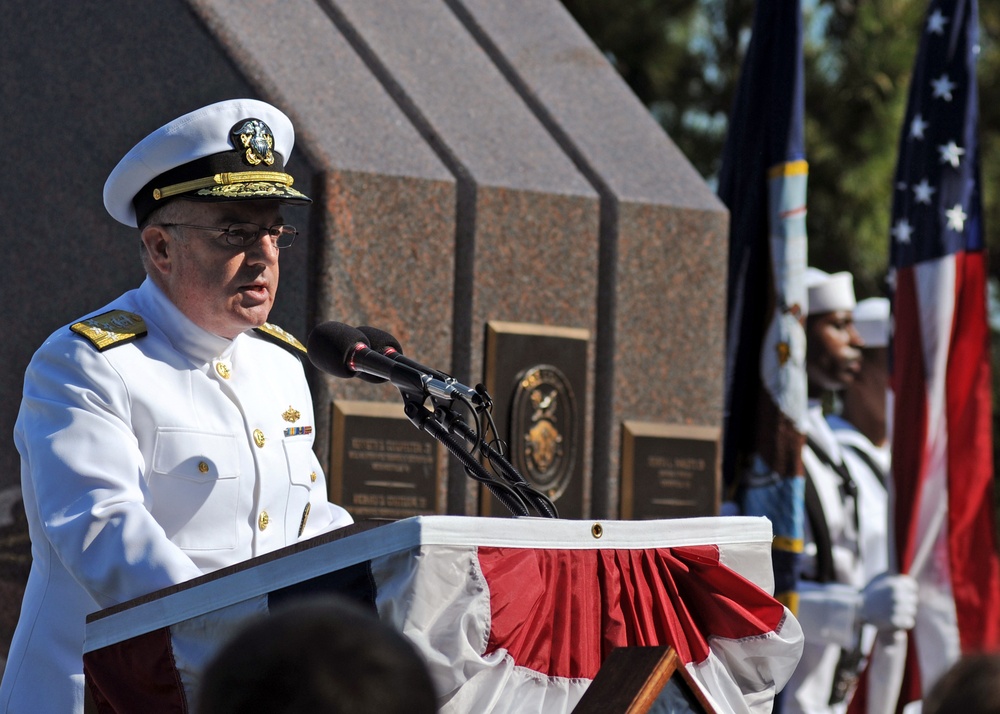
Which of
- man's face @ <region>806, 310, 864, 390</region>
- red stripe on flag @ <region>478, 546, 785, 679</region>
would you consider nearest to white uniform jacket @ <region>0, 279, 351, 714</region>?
red stripe on flag @ <region>478, 546, 785, 679</region>

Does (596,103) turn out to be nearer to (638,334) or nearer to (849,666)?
(638,334)

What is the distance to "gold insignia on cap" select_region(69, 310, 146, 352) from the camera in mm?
3271

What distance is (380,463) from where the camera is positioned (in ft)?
16.6

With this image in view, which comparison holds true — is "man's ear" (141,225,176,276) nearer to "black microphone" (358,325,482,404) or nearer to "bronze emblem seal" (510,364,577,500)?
"black microphone" (358,325,482,404)

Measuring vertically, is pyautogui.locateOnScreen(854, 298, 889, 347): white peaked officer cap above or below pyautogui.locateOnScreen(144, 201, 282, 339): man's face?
above

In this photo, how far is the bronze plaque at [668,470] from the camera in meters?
5.79

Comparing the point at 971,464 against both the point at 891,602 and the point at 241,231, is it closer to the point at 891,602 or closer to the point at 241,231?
the point at 891,602

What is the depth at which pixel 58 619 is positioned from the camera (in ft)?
10.6

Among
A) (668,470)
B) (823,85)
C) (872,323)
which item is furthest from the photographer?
(823,85)

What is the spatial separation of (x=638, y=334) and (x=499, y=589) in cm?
346

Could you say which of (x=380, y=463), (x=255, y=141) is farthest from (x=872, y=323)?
(x=255, y=141)

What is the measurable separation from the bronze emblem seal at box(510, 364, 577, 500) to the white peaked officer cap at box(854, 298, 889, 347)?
4.95 m

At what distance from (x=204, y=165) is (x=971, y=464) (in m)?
5.23

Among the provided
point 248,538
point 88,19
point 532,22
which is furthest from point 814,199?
point 248,538
